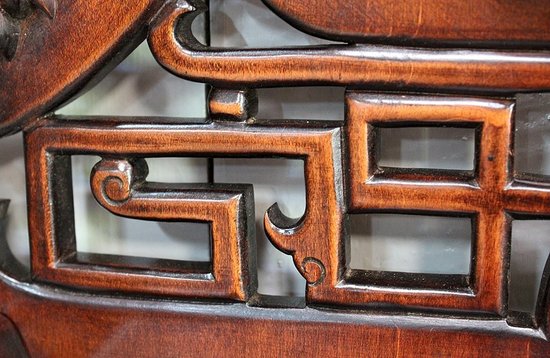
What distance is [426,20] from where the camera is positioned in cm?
48

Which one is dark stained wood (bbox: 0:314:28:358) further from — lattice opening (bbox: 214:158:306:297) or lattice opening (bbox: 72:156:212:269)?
lattice opening (bbox: 214:158:306:297)

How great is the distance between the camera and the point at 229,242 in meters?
0.54

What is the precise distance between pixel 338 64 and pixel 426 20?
0.21ft

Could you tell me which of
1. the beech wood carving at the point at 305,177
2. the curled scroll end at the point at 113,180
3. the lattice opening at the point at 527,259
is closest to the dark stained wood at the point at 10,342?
the beech wood carving at the point at 305,177

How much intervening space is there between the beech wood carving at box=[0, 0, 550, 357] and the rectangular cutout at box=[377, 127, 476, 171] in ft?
0.20

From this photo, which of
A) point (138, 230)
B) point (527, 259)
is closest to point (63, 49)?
point (138, 230)

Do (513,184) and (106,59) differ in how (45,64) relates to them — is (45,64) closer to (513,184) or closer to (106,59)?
(106,59)

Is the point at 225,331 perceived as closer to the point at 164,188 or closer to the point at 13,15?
the point at 164,188

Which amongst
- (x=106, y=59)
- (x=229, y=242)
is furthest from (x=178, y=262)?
(x=106, y=59)

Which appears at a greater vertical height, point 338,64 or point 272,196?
point 338,64

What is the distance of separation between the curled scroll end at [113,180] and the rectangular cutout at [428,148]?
0.19 m

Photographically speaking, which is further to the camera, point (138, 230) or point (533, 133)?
point (138, 230)

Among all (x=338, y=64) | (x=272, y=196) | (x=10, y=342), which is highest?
(x=338, y=64)

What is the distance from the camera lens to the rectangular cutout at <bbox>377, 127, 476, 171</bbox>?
1.87ft
